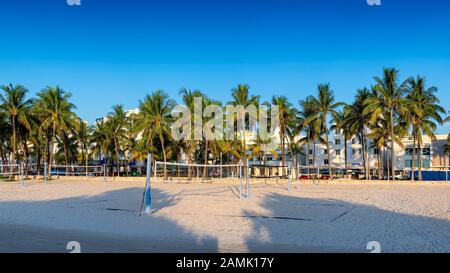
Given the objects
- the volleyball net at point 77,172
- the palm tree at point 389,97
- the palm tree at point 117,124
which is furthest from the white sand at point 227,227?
the palm tree at point 117,124

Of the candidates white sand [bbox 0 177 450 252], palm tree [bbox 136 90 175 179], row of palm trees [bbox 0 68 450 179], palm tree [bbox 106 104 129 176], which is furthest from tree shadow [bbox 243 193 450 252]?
palm tree [bbox 106 104 129 176]

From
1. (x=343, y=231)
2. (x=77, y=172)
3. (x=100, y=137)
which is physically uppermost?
(x=100, y=137)

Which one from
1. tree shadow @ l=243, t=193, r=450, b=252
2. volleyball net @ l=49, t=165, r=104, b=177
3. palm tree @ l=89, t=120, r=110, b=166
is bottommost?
tree shadow @ l=243, t=193, r=450, b=252

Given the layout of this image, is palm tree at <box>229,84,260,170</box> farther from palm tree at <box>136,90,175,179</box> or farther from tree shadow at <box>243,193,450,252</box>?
tree shadow at <box>243,193,450,252</box>

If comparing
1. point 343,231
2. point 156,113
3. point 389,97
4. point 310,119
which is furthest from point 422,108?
point 343,231

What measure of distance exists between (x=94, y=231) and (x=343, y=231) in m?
5.36

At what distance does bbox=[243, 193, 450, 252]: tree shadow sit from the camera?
6.79m

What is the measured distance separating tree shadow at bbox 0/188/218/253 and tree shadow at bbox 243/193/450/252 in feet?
4.42

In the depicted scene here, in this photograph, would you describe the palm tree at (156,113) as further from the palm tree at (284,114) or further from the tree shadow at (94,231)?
the tree shadow at (94,231)

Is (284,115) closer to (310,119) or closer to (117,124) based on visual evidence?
(310,119)

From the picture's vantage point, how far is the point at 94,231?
27.5 feet

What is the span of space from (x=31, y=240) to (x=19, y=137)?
37.8 m
